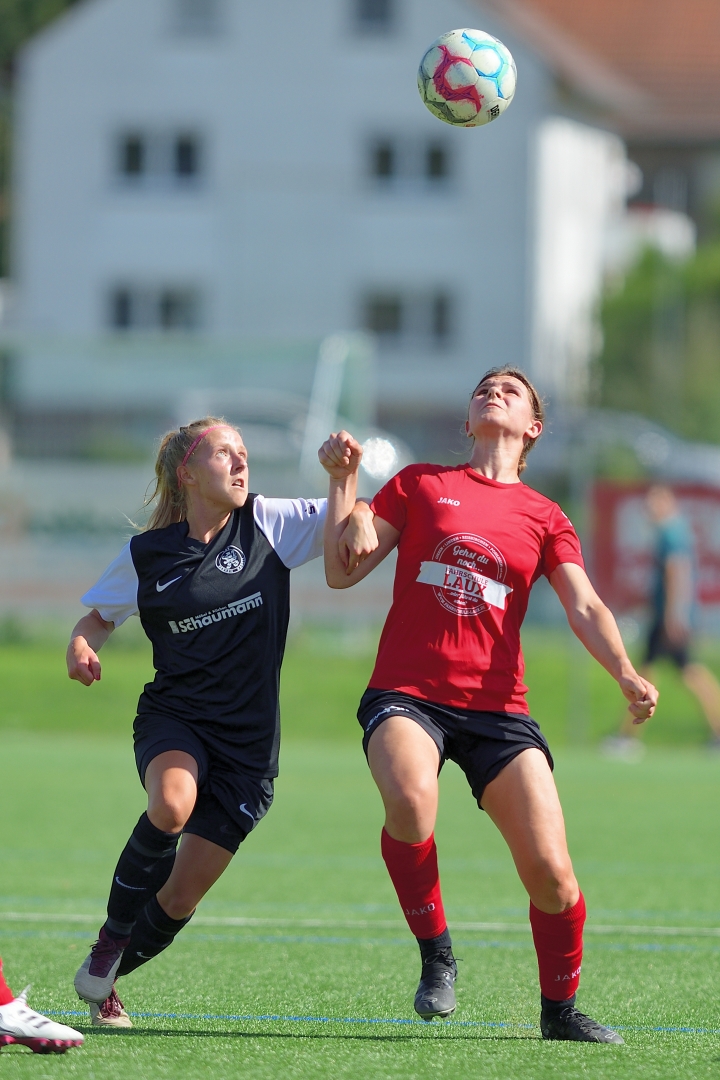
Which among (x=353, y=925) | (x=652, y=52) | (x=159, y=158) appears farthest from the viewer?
(x=652, y=52)

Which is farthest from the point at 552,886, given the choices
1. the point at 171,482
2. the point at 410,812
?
the point at 171,482

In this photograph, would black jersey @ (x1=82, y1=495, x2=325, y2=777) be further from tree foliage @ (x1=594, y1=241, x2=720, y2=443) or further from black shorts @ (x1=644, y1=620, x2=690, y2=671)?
tree foliage @ (x1=594, y1=241, x2=720, y2=443)

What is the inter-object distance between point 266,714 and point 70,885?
292 cm

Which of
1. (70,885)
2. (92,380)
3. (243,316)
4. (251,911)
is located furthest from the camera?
(243,316)

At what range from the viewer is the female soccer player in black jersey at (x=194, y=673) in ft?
14.1

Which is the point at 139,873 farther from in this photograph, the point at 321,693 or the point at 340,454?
the point at 321,693

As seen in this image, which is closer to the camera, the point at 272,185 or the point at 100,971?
the point at 100,971

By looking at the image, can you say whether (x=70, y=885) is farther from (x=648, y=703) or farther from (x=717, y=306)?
(x=717, y=306)

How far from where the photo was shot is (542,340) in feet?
113

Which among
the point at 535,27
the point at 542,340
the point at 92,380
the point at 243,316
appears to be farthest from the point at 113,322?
the point at 92,380

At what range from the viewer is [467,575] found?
4410 mm

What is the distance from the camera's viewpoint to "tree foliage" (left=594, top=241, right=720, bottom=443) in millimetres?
35562

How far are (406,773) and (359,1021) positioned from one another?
0.77 meters

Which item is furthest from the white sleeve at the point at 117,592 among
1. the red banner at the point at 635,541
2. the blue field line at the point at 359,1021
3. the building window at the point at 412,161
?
the building window at the point at 412,161
